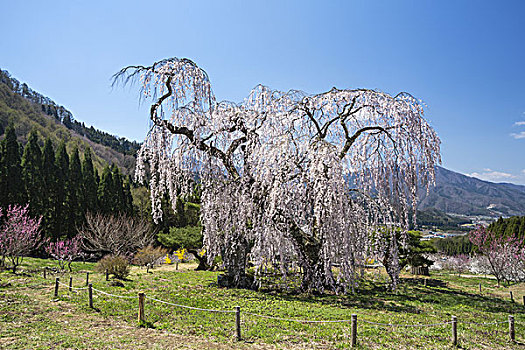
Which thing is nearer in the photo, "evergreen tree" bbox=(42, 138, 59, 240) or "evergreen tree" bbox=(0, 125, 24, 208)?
"evergreen tree" bbox=(0, 125, 24, 208)

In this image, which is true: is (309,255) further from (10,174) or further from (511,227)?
(511,227)

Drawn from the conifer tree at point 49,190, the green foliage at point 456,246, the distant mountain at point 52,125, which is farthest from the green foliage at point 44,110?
the green foliage at point 456,246

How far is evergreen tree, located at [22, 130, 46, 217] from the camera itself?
2427 cm

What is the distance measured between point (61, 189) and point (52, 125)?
42.7 m

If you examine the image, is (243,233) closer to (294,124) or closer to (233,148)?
(233,148)

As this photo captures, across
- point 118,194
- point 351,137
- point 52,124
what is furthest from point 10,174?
point 52,124

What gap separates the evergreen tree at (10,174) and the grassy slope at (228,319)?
17.0 meters

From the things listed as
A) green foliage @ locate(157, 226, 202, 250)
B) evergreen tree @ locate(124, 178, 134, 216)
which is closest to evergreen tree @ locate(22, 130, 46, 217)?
evergreen tree @ locate(124, 178, 134, 216)

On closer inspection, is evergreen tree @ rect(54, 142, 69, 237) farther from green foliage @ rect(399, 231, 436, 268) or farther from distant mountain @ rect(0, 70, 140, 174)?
green foliage @ rect(399, 231, 436, 268)

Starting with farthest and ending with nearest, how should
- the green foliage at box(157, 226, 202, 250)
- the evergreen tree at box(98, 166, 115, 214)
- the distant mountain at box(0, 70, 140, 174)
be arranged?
the distant mountain at box(0, 70, 140, 174)
the evergreen tree at box(98, 166, 115, 214)
the green foliage at box(157, 226, 202, 250)

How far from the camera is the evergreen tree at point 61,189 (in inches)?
992

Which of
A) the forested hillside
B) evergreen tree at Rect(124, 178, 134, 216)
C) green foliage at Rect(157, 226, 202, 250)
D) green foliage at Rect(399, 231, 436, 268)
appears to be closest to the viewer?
green foliage at Rect(399, 231, 436, 268)

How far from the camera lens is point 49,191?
25531 mm

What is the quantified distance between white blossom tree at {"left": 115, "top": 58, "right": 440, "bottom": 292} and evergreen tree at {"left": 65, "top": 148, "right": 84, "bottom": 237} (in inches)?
807
